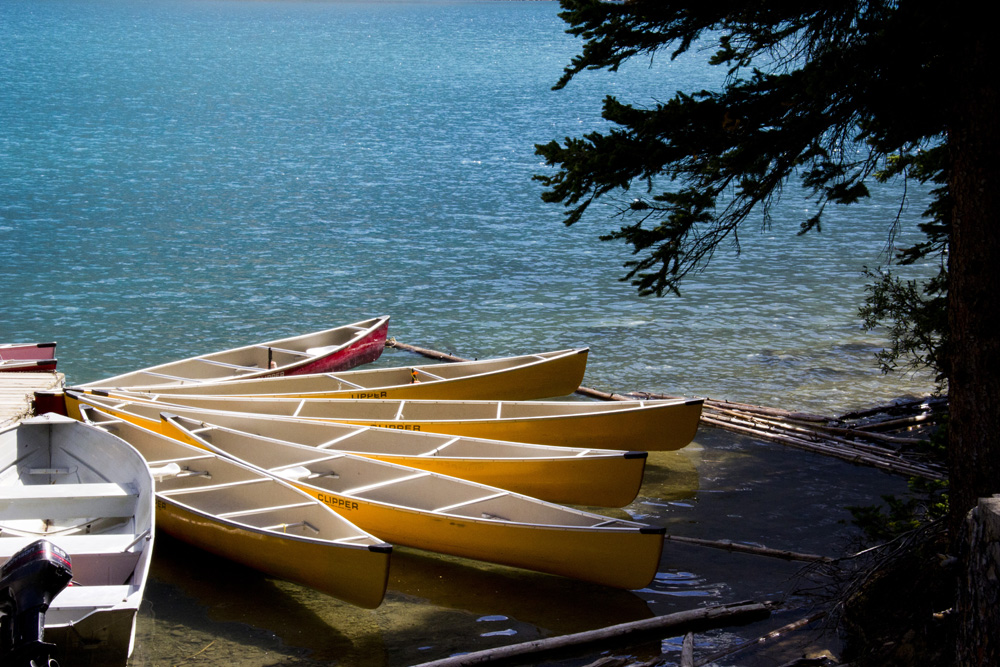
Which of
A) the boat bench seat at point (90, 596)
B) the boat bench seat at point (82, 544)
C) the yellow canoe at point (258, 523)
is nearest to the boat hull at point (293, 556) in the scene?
the yellow canoe at point (258, 523)

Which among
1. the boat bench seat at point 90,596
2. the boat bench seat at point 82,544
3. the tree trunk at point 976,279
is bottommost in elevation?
the boat bench seat at point 82,544

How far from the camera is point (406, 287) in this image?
61.2ft

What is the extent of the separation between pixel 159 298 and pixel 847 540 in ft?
45.8

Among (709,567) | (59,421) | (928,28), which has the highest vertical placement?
(928,28)

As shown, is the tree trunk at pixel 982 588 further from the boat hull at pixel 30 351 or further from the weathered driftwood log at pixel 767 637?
the boat hull at pixel 30 351

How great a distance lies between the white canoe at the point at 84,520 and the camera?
547 cm

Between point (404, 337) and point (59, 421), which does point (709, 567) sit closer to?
point (59, 421)

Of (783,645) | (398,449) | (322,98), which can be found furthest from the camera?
(322,98)

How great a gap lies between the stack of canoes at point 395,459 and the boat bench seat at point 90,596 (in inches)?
50.2

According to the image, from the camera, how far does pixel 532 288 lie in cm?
1856

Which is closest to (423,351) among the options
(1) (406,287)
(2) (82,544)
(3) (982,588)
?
(1) (406,287)

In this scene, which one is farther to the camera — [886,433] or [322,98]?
[322,98]

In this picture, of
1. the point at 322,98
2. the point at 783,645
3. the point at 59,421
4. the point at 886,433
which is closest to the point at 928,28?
the point at 783,645

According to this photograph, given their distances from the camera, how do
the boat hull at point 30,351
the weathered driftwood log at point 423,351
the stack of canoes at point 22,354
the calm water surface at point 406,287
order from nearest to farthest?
1. the calm water surface at point 406,287
2. the stack of canoes at point 22,354
3. the boat hull at point 30,351
4. the weathered driftwood log at point 423,351
